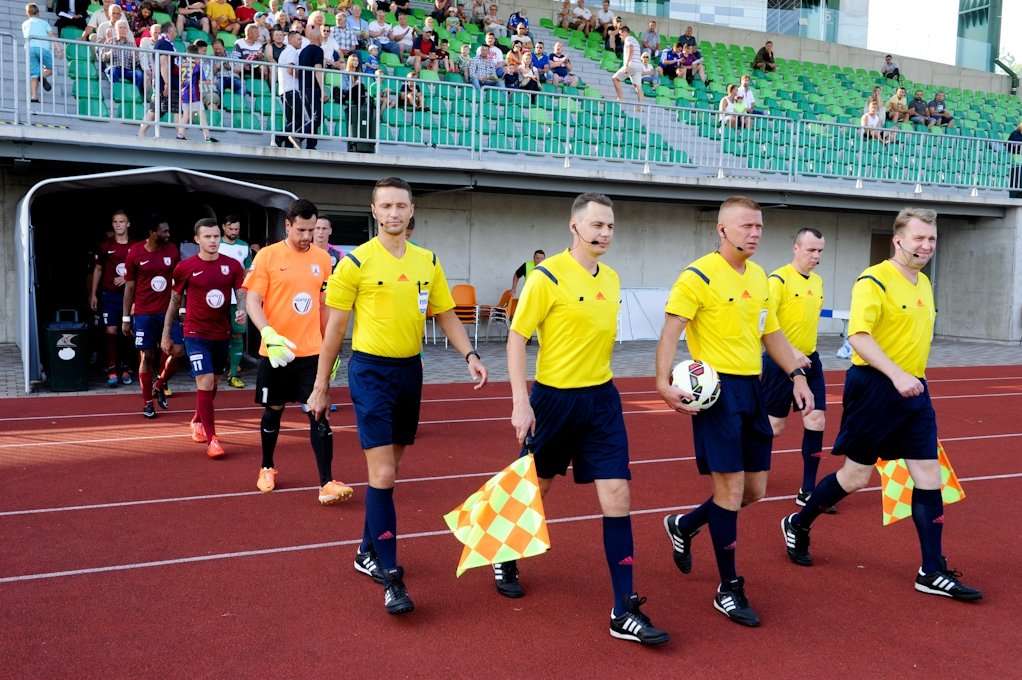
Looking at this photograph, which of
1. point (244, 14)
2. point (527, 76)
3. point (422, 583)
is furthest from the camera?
point (527, 76)

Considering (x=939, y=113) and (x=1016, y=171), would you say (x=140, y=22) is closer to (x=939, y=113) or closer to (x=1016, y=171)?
(x=1016, y=171)

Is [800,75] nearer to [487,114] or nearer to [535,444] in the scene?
[487,114]

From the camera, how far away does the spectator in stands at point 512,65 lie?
1805 cm

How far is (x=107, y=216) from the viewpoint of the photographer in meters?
15.3

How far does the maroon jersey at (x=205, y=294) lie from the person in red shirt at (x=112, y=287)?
4518 mm

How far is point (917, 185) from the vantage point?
802 inches

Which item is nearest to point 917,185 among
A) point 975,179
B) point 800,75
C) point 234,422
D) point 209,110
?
point 975,179

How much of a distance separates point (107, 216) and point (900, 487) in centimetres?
1378

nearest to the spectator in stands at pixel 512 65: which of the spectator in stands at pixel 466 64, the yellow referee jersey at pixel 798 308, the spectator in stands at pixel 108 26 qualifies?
the spectator in stands at pixel 466 64

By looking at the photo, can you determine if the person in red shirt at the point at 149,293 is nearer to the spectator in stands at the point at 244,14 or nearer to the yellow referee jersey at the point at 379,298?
the yellow referee jersey at the point at 379,298

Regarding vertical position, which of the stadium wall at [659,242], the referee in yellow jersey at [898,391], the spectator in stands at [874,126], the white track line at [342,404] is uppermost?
the spectator in stands at [874,126]

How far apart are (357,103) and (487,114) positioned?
239 cm

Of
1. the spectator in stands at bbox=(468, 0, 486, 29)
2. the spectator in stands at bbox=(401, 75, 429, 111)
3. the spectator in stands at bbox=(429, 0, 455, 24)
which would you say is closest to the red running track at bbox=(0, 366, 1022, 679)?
the spectator in stands at bbox=(401, 75, 429, 111)

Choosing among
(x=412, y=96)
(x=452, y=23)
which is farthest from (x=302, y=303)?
(x=452, y=23)
